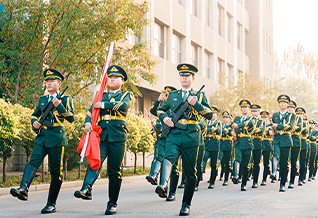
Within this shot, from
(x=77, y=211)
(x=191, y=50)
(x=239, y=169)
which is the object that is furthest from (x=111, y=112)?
(x=191, y=50)

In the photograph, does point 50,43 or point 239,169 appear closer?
point 239,169

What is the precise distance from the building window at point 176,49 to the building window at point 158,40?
5.18 feet

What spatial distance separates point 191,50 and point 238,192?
21.7 meters

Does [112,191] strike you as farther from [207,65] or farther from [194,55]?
[207,65]

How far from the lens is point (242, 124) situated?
12.1 metres

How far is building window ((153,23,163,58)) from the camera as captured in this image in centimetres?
2636

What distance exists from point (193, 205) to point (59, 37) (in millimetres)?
7848

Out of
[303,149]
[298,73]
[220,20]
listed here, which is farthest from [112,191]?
[298,73]

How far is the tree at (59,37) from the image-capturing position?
14.0 m

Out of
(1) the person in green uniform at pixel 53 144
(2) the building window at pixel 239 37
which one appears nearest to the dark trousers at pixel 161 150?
(1) the person in green uniform at pixel 53 144

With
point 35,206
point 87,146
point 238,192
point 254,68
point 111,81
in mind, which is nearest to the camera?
point 87,146

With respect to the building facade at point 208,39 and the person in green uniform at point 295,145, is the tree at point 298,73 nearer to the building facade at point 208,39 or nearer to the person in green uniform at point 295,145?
the building facade at point 208,39

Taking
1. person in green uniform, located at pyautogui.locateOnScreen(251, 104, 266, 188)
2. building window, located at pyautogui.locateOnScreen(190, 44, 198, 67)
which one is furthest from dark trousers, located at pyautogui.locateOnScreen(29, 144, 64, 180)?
building window, located at pyautogui.locateOnScreen(190, 44, 198, 67)

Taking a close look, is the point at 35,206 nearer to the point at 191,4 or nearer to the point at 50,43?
the point at 50,43
